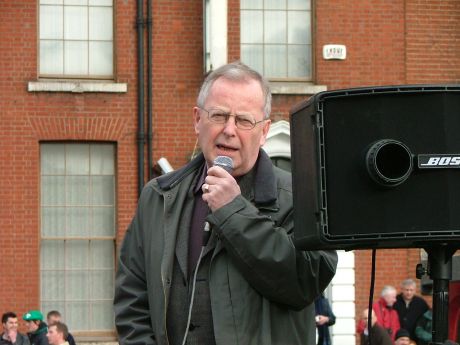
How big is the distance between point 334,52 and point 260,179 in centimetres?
1678

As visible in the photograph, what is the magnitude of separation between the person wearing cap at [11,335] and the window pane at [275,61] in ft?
20.3

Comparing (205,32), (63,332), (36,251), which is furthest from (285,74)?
(63,332)

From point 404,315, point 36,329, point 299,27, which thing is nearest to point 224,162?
point 404,315

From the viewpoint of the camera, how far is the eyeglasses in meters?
4.85

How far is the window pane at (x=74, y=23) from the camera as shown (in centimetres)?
2108

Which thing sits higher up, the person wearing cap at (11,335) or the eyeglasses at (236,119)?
the eyeglasses at (236,119)

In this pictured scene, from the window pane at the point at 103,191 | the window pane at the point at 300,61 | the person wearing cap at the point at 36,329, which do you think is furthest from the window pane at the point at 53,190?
the window pane at the point at 300,61

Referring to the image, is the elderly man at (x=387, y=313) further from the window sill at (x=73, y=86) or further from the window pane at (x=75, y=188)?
the window sill at (x=73, y=86)

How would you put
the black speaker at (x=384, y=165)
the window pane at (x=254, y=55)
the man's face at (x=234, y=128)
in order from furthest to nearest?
1. the window pane at (x=254, y=55)
2. the man's face at (x=234, y=128)
3. the black speaker at (x=384, y=165)

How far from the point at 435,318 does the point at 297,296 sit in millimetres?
568

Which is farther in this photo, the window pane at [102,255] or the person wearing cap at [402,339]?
the window pane at [102,255]

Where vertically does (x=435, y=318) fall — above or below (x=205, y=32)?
below

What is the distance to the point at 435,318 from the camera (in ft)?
14.1

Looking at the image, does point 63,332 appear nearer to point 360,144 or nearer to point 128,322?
point 128,322
